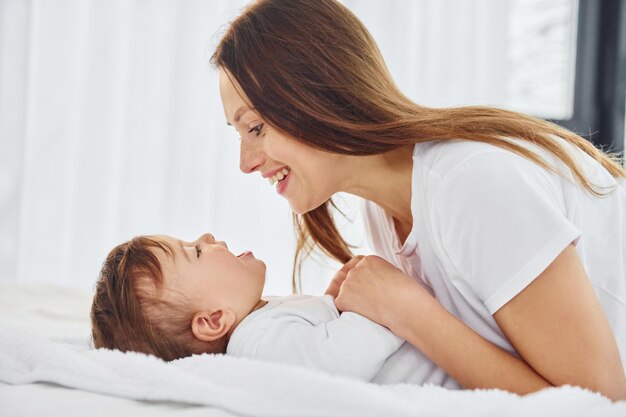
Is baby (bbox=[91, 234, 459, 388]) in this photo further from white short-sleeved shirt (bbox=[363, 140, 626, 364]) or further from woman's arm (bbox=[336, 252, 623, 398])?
white short-sleeved shirt (bbox=[363, 140, 626, 364])

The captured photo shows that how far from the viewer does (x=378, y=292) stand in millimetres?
1266

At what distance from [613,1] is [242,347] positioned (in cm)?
291

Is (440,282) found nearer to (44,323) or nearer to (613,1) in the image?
(44,323)

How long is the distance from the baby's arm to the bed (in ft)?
0.47

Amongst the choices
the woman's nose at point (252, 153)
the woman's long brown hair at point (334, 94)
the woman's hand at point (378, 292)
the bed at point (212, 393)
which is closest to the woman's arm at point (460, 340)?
the woman's hand at point (378, 292)

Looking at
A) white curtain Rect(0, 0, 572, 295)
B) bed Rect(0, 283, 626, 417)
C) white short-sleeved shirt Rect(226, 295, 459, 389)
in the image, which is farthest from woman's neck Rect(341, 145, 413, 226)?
white curtain Rect(0, 0, 572, 295)

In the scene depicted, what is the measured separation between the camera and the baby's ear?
1.30 m

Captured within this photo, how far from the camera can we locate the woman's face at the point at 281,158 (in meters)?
1.45

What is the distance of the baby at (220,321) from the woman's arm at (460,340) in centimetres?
4

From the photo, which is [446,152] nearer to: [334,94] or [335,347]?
[334,94]

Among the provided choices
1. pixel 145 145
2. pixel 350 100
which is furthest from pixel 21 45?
pixel 350 100

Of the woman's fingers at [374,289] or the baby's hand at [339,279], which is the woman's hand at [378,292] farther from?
the baby's hand at [339,279]

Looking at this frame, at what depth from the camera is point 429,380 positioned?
126 centimetres

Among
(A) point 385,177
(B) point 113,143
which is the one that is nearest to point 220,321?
(A) point 385,177
